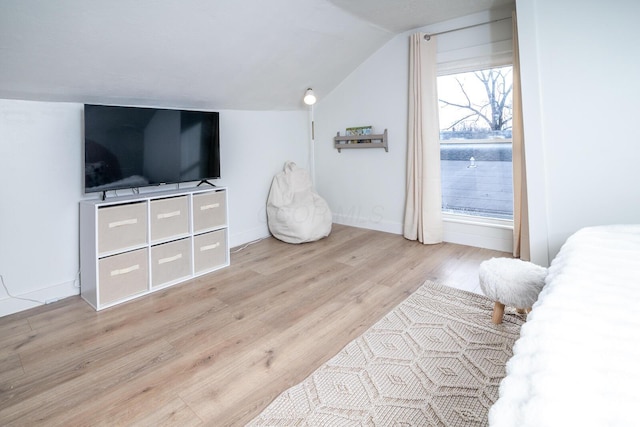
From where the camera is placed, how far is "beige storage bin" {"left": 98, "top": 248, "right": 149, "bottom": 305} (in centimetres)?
237

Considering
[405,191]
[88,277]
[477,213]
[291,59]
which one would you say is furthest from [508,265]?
[88,277]

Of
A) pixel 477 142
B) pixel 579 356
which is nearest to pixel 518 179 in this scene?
pixel 477 142

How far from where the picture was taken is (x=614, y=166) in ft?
6.52

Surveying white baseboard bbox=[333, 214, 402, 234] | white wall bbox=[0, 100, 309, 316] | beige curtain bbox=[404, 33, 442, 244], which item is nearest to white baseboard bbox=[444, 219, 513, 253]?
beige curtain bbox=[404, 33, 442, 244]

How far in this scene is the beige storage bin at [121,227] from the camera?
235 centimetres

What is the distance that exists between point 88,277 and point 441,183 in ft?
10.9

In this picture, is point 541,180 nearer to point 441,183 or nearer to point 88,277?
point 441,183

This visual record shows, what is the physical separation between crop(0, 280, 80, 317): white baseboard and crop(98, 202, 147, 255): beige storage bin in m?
0.54

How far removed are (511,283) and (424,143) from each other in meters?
2.03

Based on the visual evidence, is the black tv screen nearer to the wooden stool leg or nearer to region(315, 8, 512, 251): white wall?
region(315, 8, 512, 251): white wall

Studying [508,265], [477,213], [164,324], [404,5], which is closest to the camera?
[508,265]

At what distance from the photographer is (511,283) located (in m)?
1.85

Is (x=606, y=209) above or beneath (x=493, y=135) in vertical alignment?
beneath

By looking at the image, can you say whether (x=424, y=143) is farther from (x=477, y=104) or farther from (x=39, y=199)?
(x=39, y=199)
